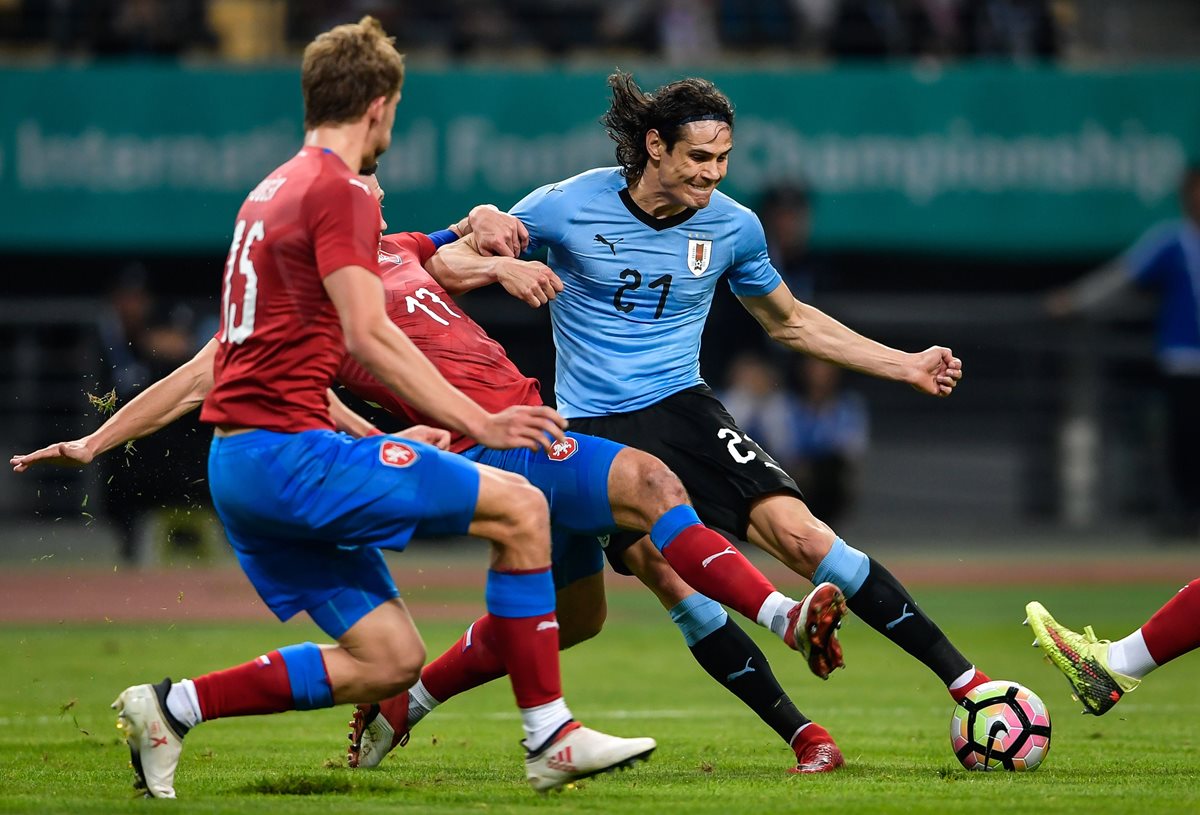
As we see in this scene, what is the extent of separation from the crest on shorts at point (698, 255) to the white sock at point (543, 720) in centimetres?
218

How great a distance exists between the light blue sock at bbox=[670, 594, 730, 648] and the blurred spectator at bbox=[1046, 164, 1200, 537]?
31.2ft

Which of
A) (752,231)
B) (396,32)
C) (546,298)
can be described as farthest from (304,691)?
(396,32)

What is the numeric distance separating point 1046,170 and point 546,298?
13.6m

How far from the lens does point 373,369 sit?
5.21m

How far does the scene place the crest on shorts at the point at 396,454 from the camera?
5383 mm

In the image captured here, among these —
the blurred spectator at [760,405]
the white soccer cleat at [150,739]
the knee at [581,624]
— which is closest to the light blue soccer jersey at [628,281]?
the knee at [581,624]

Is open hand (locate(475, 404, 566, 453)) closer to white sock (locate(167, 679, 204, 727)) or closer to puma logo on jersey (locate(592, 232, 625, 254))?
white sock (locate(167, 679, 204, 727))

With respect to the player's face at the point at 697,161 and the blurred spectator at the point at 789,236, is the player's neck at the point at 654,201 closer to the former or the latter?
the player's face at the point at 697,161

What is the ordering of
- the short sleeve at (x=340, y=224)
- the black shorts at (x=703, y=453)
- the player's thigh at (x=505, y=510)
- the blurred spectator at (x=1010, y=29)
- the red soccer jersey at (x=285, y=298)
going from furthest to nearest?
the blurred spectator at (x=1010, y=29), the black shorts at (x=703, y=453), the player's thigh at (x=505, y=510), the red soccer jersey at (x=285, y=298), the short sleeve at (x=340, y=224)

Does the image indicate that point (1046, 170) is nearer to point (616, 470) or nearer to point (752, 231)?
point (752, 231)

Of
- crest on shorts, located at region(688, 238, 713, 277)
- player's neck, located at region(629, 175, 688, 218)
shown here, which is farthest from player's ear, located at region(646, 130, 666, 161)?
crest on shorts, located at region(688, 238, 713, 277)

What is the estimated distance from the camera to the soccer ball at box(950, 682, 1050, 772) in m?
6.32

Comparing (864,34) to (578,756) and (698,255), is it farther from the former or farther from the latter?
(578,756)

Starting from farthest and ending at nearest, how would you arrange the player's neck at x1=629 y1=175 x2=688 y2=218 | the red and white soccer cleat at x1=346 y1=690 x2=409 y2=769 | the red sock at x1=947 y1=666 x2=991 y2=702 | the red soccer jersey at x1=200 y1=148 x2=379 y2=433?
the player's neck at x1=629 y1=175 x2=688 y2=218 → the red and white soccer cleat at x1=346 y1=690 x2=409 y2=769 → the red sock at x1=947 y1=666 x2=991 y2=702 → the red soccer jersey at x1=200 y1=148 x2=379 y2=433
